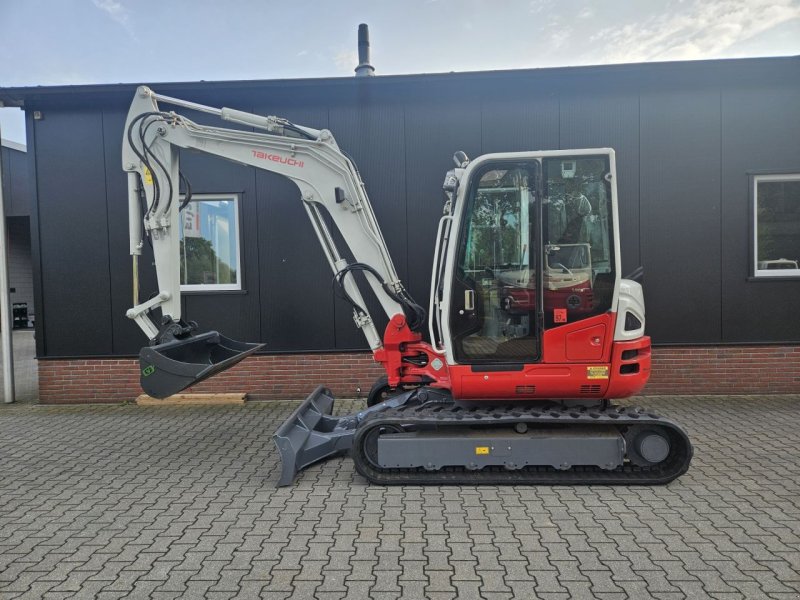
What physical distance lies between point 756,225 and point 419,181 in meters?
4.75

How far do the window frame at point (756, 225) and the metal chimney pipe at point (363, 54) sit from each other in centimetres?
579

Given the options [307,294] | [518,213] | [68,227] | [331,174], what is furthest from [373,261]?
[68,227]

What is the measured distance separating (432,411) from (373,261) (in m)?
1.62

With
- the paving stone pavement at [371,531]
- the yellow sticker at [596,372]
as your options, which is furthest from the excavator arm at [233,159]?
the yellow sticker at [596,372]

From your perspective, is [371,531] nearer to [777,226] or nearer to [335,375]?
[335,375]

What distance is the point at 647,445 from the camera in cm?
450

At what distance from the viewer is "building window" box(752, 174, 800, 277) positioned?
7.71 meters

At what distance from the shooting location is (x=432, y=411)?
477cm

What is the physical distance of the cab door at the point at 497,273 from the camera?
4.66 m

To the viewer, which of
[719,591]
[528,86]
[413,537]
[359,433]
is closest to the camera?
[719,591]

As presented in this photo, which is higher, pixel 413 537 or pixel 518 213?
pixel 518 213

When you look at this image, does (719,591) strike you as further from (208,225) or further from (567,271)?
(208,225)

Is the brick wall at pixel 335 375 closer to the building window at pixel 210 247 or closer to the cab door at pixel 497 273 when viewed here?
the building window at pixel 210 247

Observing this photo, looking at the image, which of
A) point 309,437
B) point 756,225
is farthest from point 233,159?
point 756,225
